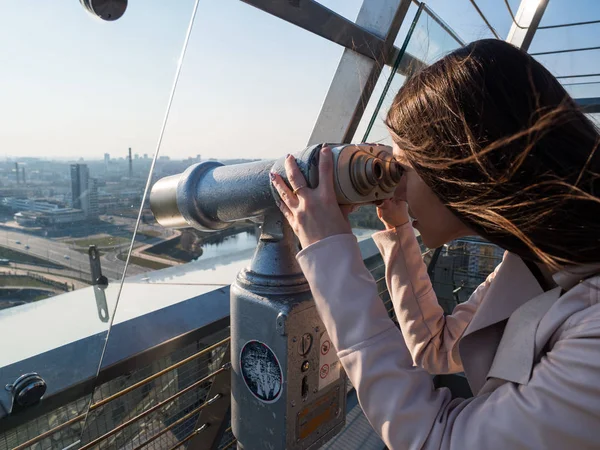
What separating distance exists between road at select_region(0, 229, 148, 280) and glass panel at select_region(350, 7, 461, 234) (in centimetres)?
118

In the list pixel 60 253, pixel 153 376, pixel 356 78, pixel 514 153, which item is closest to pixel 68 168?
pixel 60 253

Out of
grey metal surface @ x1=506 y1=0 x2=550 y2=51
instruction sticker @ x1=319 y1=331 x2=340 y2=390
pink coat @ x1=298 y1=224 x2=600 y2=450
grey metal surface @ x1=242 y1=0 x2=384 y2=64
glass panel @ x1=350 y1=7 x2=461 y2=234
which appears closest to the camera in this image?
pink coat @ x1=298 y1=224 x2=600 y2=450

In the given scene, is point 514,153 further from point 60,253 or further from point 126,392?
point 126,392

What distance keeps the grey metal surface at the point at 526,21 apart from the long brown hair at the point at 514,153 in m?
3.68

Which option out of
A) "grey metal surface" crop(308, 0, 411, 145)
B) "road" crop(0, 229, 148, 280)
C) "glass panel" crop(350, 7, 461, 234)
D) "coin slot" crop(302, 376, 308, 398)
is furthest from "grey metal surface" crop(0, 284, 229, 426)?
"grey metal surface" crop(308, 0, 411, 145)

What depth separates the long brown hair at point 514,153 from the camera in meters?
0.58

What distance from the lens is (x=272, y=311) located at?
76cm

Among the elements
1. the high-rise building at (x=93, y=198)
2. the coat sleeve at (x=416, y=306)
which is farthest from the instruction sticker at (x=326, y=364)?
the high-rise building at (x=93, y=198)

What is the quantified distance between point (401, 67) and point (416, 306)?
4.36 feet

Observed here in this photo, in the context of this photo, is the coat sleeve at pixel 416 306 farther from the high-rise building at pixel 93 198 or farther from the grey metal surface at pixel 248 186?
the high-rise building at pixel 93 198

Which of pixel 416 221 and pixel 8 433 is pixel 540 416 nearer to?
pixel 416 221

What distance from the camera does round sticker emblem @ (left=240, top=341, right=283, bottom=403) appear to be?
763mm

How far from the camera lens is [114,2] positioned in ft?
2.17

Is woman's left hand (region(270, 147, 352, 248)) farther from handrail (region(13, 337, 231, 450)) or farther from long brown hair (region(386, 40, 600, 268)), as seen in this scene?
handrail (region(13, 337, 231, 450))
